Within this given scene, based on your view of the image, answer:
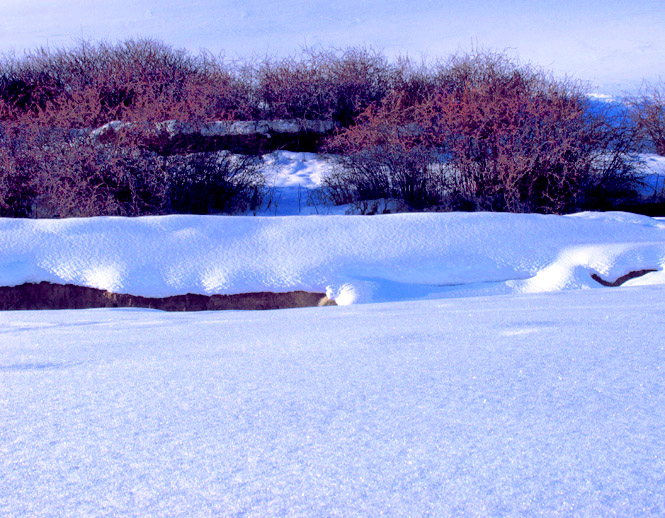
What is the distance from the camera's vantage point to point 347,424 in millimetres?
1159

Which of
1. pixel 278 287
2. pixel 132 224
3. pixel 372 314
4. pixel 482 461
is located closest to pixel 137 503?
pixel 482 461

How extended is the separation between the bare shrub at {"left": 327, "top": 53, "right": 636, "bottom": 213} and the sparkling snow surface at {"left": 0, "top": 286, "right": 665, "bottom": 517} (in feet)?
17.3

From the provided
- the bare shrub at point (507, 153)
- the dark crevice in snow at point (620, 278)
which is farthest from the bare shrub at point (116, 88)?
the dark crevice in snow at point (620, 278)

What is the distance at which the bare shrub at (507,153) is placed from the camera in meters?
6.94

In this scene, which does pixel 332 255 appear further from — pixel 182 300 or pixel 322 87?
pixel 322 87

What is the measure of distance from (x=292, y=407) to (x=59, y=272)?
334 centimetres

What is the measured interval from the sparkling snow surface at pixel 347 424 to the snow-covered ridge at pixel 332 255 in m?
1.90

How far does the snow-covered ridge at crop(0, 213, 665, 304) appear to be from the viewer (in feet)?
12.9

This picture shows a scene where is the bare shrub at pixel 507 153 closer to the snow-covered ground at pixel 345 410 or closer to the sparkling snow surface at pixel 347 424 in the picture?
the snow-covered ground at pixel 345 410

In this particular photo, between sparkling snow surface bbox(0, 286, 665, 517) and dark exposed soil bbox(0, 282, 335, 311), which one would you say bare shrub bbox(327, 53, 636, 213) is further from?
sparkling snow surface bbox(0, 286, 665, 517)

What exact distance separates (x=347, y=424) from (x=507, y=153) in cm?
634

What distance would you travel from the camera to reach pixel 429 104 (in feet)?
27.0

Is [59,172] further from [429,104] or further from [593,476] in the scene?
[593,476]

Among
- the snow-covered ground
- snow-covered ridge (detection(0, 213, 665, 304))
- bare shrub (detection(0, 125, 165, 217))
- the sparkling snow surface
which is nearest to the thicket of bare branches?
bare shrub (detection(0, 125, 165, 217))
